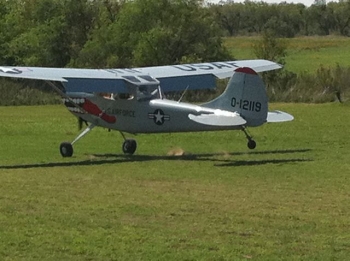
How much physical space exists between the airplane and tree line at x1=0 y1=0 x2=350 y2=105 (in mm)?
18897

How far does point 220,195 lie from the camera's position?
12992mm

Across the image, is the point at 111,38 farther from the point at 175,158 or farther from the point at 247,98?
the point at 247,98

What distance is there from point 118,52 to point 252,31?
196 feet

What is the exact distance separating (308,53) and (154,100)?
52088 millimetres

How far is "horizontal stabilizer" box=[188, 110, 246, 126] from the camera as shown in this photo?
17469 millimetres

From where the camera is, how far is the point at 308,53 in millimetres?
70250

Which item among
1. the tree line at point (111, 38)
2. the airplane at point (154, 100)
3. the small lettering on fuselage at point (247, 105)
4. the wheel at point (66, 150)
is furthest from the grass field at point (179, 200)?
the tree line at point (111, 38)

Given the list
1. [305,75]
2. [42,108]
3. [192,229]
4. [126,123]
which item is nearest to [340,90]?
[305,75]

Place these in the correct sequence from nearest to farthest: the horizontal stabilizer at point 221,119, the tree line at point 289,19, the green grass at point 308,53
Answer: the horizontal stabilizer at point 221,119, the green grass at point 308,53, the tree line at point 289,19

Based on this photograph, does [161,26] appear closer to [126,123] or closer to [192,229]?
[126,123]

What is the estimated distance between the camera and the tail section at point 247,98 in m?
17.7

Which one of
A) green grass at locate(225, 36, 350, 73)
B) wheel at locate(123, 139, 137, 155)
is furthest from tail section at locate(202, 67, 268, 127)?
green grass at locate(225, 36, 350, 73)

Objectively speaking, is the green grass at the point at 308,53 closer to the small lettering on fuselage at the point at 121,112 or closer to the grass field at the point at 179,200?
the grass field at the point at 179,200

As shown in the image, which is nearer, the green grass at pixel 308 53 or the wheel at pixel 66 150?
the wheel at pixel 66 150
